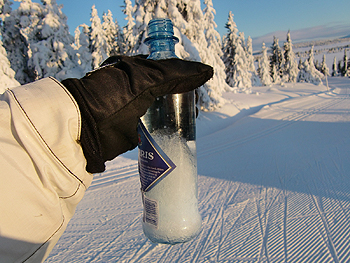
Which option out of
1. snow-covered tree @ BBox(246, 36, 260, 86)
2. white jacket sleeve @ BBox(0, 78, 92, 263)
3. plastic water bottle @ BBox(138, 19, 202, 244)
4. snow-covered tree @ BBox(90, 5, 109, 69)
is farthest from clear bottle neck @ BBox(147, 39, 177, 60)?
snow-covered tree @ BBox(246, 36, 260, 86)

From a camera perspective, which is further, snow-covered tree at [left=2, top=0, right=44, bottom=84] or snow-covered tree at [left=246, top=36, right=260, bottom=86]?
snow-covered tree at [left=246, top=36, right=260, bottom=86]

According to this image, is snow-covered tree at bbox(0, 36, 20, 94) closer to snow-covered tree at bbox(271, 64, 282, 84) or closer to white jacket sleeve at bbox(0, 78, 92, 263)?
white jacket sleeve at bbox(0, 78, 92, 263)

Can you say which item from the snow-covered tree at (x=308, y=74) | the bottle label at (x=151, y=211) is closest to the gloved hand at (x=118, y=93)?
the bottle label at (x=151, y=211)

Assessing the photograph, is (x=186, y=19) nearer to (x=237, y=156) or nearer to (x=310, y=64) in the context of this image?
(x=237, y=156)

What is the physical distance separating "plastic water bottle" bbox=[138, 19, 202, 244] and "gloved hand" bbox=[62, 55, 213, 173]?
Result: 0.75ft

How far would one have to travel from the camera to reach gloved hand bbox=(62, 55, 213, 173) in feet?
4.11

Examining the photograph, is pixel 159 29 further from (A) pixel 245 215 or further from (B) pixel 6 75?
(B) pixel 6 75

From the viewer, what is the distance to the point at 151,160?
1.56m

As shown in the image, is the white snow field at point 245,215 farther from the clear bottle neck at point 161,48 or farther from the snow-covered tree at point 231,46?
the snow-covered tree at point 231,46

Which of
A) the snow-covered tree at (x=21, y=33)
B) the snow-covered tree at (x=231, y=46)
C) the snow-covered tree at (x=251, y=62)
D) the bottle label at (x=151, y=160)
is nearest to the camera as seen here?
the bottle label at (x=151, y=160)

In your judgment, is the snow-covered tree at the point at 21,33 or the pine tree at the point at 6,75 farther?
the snow-covered tree at the point at 21,33

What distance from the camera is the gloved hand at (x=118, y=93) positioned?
125 cm

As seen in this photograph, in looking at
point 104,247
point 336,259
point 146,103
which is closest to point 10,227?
point 146,103

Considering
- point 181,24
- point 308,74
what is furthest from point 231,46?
point 308,74
